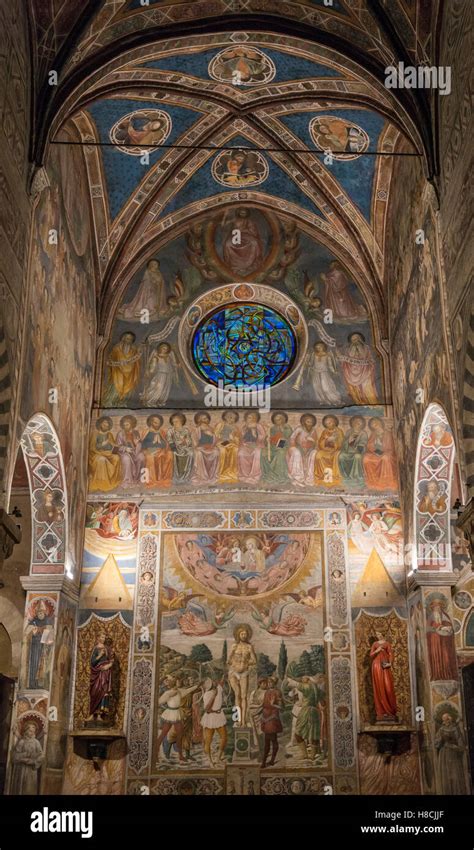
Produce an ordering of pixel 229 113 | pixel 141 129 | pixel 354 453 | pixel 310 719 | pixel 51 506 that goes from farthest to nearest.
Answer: pixel 354 453 < pixel 141 129 < pixel 229 113 < pixel 51 506 < pixel 310 719

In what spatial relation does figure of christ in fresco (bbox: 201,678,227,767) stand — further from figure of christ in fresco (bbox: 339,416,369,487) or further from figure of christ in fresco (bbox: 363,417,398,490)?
figure of christ in fresco (bbox: 363,417,398,490)

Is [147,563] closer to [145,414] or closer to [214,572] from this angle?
[214,572]

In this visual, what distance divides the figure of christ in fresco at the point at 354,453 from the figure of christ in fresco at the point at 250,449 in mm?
1639

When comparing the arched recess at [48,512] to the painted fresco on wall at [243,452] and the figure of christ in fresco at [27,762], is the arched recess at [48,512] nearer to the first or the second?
the painted fresco on wall at [243,452]

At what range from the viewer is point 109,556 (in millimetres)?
17078

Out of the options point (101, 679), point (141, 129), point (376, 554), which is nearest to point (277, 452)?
point (376, 554)

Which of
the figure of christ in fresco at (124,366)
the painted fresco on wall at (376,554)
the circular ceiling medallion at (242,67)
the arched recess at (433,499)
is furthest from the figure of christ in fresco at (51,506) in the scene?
the circular ceiling medallion at (242,67)

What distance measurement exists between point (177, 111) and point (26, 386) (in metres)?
6.55

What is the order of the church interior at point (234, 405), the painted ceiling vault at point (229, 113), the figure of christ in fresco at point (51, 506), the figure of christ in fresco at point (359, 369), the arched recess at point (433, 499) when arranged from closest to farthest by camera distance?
1. the painted ceiling vault at point (229, 113)
2. the church interior at point (234, 405)
3. the arched recess at point (433, 499)
4. the figure of christ in fresco at point (51, 506)
5. the figure of christ in fresco at point (359, 369)

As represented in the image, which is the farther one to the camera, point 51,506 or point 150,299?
point 150,299

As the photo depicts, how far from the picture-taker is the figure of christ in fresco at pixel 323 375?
18.5 meters

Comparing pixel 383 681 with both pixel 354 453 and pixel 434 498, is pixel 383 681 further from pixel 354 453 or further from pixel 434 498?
pixel 354 453

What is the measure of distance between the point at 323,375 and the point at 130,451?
4.30 meters

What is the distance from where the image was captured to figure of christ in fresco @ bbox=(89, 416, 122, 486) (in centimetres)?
1775
